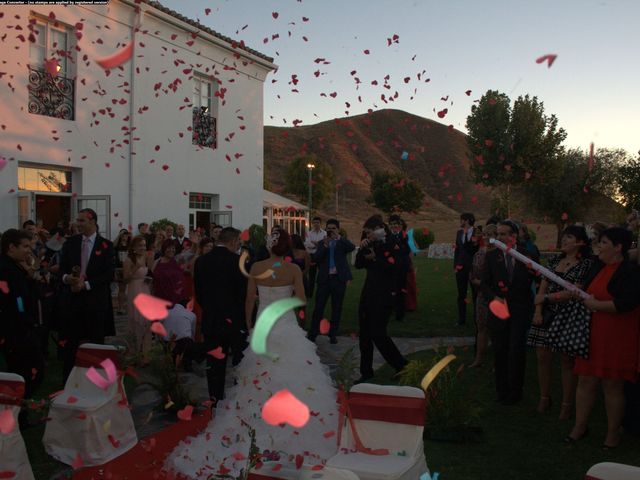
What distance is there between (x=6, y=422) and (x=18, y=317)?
1944 mm

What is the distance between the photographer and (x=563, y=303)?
18.5 feet

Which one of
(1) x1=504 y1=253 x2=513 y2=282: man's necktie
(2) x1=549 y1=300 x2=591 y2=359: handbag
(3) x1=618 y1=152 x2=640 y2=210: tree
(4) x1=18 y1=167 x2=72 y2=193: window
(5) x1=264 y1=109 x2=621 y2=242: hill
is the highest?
(5) x1=264 y1=109 x2=621 y2=242: hill

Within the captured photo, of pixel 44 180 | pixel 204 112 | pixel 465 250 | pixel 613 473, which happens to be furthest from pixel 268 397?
pixel 204 112

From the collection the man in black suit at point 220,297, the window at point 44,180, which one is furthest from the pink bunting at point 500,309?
the window at point 44,180

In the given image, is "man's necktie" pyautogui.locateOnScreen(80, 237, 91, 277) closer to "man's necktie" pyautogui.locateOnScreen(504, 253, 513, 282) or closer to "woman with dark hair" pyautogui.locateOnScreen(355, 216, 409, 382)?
"woman with dark hair" pyautogui.locateOnScreen(355, 216, 409, 382)

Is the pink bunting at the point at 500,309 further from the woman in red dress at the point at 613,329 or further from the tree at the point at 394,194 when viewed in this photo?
the tree at the point at 394,194

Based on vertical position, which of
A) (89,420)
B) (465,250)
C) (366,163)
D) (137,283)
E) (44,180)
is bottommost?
(89,420)

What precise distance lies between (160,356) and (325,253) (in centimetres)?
430

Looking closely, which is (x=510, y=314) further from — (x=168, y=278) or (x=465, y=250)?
(x=168, y=278)

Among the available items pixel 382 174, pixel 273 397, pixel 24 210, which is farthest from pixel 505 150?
pixel 273 397

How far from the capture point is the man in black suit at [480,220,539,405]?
6441 millimetres

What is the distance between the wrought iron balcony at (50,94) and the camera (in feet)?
44.7

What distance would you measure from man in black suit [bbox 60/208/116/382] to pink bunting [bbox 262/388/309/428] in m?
2.31

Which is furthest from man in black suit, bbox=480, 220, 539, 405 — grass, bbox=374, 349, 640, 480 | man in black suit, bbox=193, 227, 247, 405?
man in black suit, bbox=193, 227, 247, 405
